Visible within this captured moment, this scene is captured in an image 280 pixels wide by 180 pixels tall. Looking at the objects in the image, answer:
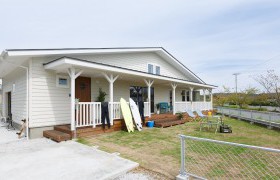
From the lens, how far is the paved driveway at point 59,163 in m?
4.16

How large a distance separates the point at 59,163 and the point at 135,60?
31.7ft

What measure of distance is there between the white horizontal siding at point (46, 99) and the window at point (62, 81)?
0.14 meters

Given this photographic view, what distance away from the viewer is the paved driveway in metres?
4.16

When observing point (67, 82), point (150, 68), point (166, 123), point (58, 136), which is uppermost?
point (150, 68)

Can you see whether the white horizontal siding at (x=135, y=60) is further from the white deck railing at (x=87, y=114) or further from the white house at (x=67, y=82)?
the white deck railing at (x=87, y=114)

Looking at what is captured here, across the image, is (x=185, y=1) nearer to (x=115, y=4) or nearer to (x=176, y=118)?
(x=115, y=4)

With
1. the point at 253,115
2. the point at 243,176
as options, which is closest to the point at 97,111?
the point at 243,176

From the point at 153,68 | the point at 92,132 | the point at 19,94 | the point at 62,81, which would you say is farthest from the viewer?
the point at 153,68

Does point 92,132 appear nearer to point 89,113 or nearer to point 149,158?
point 89,113

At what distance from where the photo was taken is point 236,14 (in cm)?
1117

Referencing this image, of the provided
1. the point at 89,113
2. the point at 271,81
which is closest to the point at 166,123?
the point at 89,113

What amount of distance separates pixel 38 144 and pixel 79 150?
196cm

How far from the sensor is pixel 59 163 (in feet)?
16.0

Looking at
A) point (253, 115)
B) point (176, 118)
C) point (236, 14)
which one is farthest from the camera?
point (253, 115)
